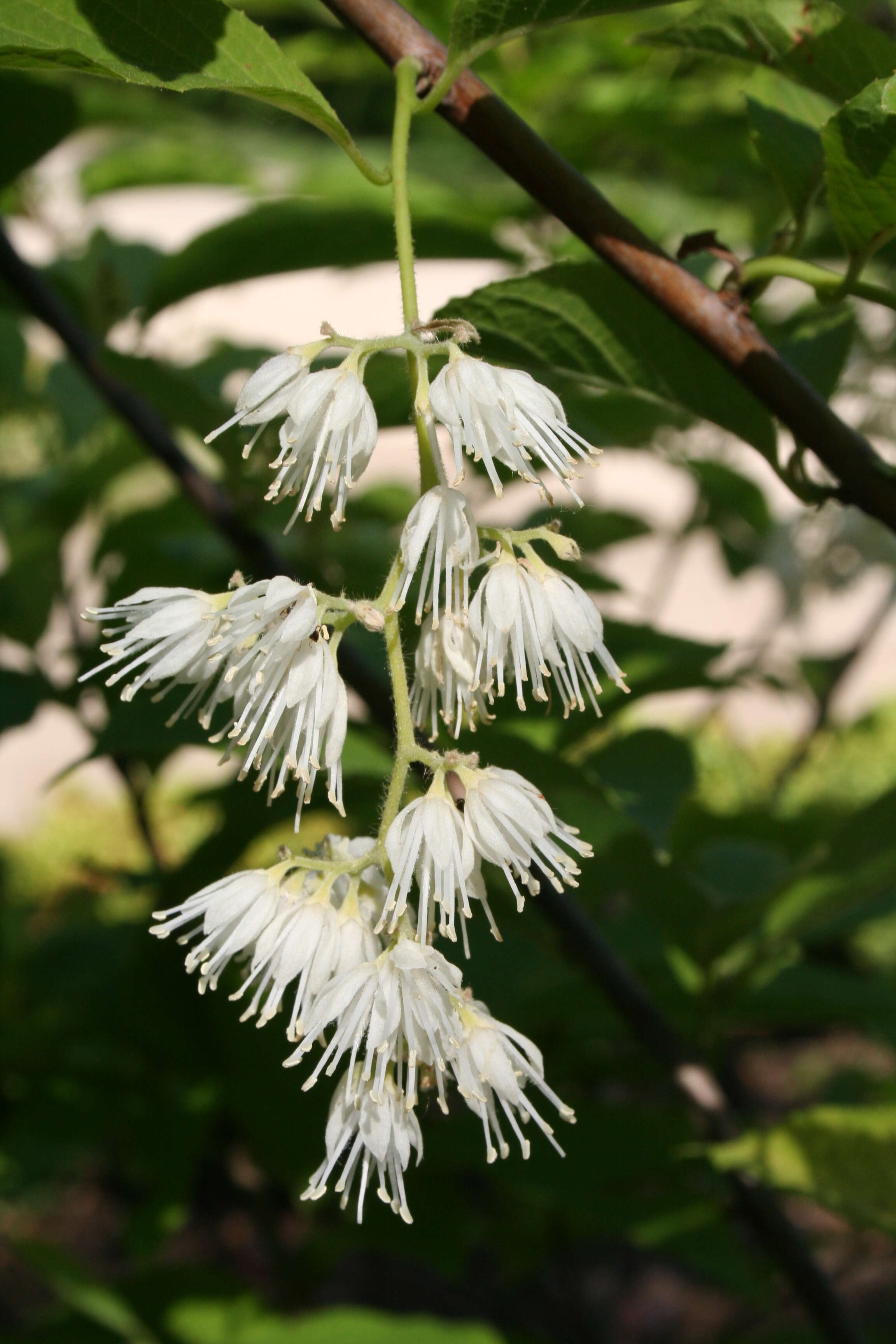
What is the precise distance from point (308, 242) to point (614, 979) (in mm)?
823

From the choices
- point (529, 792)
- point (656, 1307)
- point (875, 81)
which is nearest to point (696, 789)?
point (529, 792)

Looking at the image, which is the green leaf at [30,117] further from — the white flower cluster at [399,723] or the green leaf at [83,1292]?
the green leaf at [83,1292]

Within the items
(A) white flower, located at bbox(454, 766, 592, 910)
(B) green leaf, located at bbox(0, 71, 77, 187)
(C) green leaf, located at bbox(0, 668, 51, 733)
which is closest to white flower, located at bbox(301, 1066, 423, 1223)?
(A) white flower, located at bbox(454, 766, 592, 910)

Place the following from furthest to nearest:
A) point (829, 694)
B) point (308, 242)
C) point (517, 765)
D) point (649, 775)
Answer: point (829, 694) → point (308, 242) → point (649, 775) → point (517, 765)

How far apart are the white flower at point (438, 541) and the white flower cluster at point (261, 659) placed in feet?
0.20

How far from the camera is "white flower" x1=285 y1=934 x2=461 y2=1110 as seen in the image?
0.67 m

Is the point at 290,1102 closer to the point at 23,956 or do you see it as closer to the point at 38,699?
the point at 38,699

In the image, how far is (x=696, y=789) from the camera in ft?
4.06

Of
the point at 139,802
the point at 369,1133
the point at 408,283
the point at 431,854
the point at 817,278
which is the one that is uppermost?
the point at 139,802

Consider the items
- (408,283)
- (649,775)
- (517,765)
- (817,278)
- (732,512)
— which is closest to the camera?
(408,283)

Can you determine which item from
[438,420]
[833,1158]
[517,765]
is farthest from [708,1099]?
[438,420]

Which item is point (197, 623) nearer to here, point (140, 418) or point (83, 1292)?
point (140, 418)

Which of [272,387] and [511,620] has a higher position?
[272,387]

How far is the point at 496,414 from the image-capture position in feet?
2.19
